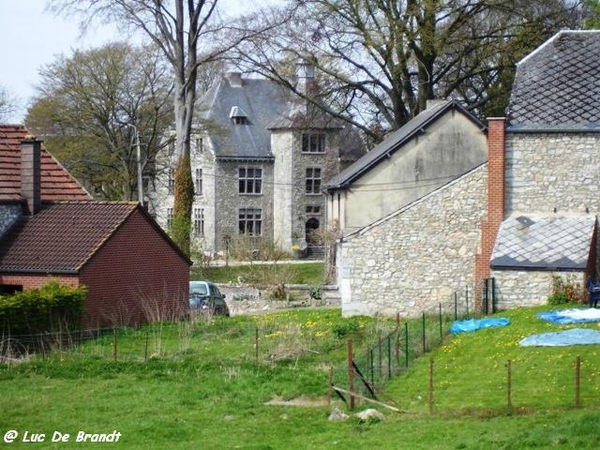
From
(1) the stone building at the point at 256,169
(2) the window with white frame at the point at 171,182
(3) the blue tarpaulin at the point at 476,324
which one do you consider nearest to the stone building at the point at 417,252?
(3) the blue tarpaulin at the point at 476,324

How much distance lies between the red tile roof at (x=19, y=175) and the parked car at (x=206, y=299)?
16.3ft

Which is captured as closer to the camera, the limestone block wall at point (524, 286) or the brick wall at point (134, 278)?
the limestone block wall at point (524, 286)

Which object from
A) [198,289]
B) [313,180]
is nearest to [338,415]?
[198,289]

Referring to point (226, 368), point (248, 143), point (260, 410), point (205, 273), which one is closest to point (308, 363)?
point (226, 368)

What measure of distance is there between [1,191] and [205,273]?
2332 centimetres

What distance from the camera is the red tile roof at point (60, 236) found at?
32.0m

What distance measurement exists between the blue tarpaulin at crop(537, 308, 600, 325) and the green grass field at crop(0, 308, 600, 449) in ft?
1.02

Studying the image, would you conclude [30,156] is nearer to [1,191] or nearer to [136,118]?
[1,191]

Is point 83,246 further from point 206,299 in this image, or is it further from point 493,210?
point 493,210

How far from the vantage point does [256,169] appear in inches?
2985

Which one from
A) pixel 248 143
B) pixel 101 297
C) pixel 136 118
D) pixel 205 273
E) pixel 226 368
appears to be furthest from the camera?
pixel 248 143

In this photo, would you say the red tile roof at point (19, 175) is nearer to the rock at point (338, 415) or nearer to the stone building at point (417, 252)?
the stone building at point (417, 252)

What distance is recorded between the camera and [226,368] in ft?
80.1

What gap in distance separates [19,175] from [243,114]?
40851 millimetres
